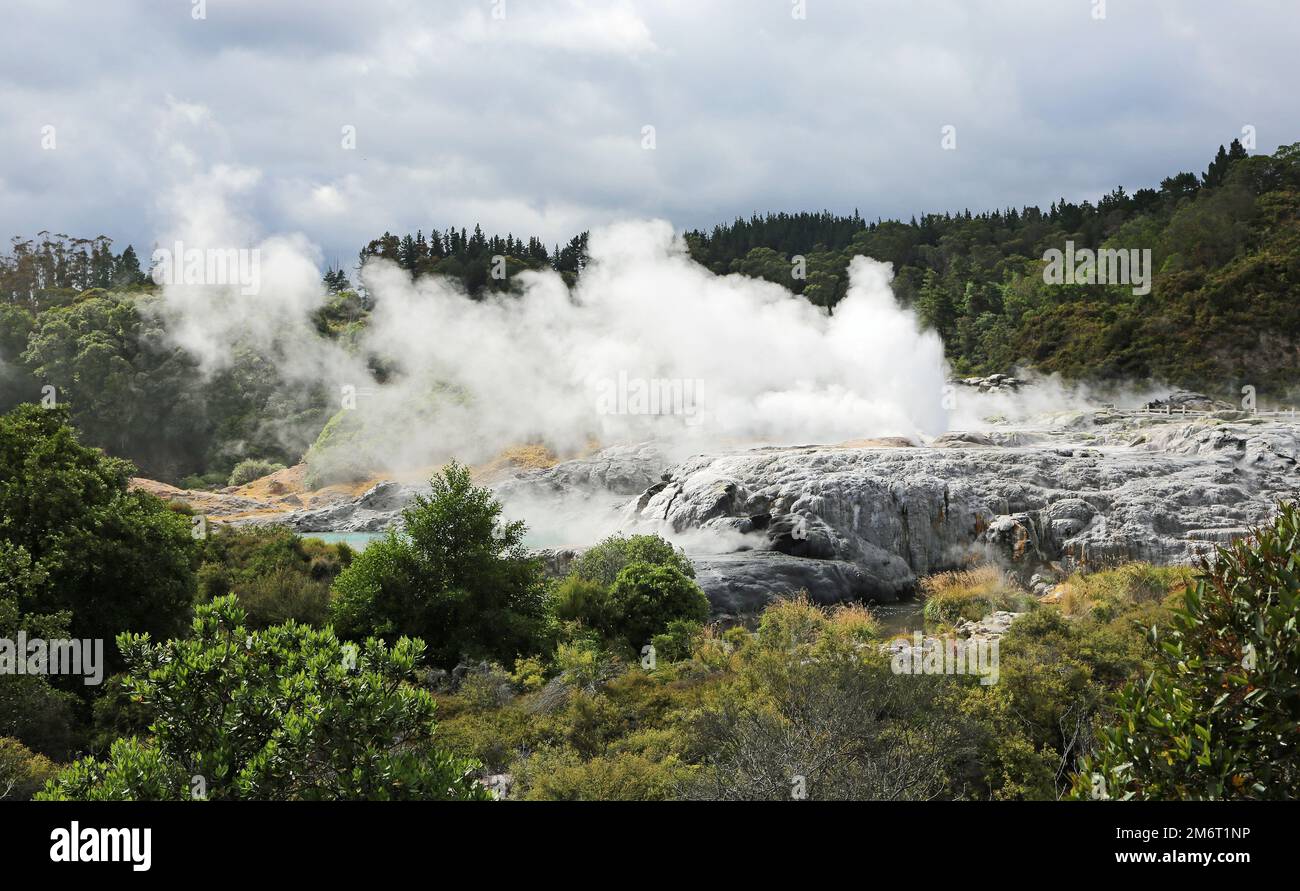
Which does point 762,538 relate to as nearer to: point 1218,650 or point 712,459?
point 712,459

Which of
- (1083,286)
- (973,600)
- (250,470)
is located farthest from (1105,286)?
(250,470)

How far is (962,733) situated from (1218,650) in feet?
13.7

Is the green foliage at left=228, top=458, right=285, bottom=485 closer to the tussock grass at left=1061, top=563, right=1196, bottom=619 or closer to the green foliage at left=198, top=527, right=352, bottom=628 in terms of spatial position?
the green foliage at left=198, top=527, right=352, bottom=628

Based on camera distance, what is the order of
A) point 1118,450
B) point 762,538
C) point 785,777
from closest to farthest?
point 785,777 < point 762,538 < point 1118,450

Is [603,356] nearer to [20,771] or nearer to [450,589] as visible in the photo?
[450,589]

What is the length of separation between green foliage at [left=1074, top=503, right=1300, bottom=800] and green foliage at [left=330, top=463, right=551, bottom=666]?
9.76m

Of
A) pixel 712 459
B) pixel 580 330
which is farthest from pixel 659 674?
pixel 580 330

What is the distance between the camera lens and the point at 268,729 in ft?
16.8

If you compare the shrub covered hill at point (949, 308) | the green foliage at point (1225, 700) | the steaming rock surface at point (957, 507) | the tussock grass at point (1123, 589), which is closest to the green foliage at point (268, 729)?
the green foliage at point (1225, 700)

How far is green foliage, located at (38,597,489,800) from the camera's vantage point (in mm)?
4680

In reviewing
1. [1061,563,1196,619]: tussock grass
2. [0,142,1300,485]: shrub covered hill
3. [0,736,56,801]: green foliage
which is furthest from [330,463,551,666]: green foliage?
[0,142,1300,485]: shrub covered hill

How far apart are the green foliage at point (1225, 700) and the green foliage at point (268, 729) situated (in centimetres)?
351

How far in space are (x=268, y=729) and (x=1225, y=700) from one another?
16.5 ft
